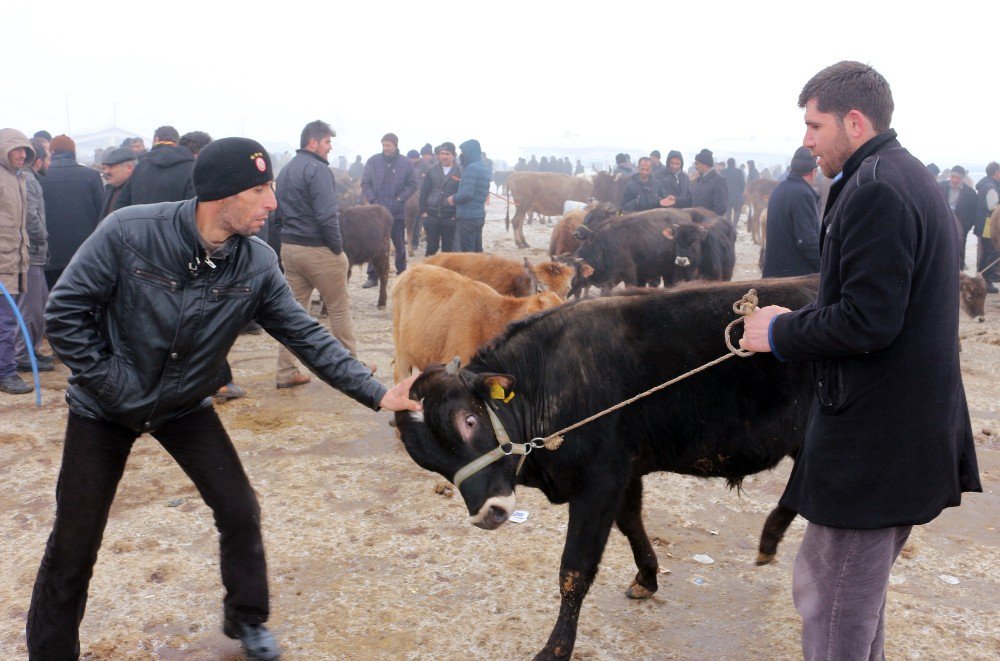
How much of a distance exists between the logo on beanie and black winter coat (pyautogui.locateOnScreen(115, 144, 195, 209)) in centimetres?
387

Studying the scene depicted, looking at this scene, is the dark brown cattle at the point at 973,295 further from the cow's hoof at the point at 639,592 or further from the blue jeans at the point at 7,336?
the blue jeans at the point at 7,336

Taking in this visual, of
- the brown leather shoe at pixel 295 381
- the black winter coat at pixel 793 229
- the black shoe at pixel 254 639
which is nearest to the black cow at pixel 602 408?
the black shoe at pixel 254 639

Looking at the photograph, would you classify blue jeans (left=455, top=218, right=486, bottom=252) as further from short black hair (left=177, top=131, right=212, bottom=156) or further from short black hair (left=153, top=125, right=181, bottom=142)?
short black hair (left=177, top=131, right=212, bottom=156)

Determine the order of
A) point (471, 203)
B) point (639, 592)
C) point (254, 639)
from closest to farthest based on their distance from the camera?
point (254, 639) < point (639, 592) < point (471, 203)

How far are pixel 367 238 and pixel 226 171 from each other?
8.45m

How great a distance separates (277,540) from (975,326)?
32.9 feet

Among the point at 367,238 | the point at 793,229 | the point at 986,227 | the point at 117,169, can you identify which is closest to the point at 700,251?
the point at 793,229

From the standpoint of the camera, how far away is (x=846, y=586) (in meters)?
2.25

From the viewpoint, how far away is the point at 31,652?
114 inches

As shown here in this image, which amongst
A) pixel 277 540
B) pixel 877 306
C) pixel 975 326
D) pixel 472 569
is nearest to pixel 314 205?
pixel 277 540

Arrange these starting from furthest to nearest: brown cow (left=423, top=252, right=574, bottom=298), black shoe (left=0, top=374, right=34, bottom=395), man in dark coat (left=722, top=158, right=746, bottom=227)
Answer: man in dark coat (left=722, top=158, right=746, bottom=227)
brown cow (left=423, top=252, right=574, bottom=298)
black shoe (left=0, top=374, right=34, bottom=395)

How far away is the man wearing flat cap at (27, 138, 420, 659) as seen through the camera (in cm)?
274

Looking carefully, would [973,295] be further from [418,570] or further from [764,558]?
[418,570]

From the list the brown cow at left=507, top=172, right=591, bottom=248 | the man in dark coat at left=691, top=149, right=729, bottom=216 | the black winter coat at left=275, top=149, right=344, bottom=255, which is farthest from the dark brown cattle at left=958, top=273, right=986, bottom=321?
the brown cow at left=507, top=172, right=591, bottom=248
